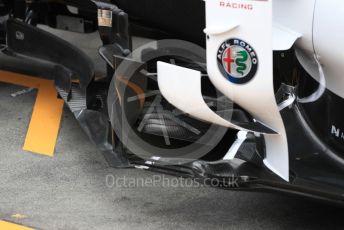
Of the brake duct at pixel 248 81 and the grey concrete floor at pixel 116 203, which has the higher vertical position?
the brake duct at pixel 248 81

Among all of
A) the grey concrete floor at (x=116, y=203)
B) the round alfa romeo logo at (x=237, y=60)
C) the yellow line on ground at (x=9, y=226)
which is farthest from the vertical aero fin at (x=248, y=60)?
the yellow line on ground at (x=9, y=226)

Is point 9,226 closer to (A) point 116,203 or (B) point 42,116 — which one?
(A) point 116,203

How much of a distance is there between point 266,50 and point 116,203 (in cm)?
138

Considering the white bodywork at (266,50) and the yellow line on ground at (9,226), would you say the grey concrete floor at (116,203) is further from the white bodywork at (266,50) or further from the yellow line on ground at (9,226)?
the white bodywork at (266,50)

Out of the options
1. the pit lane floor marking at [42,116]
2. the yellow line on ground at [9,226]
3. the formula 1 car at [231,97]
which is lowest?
the pit lane floor marking at [42,116]

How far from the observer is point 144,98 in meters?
3.96

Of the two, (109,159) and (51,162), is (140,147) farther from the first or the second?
(51,162)

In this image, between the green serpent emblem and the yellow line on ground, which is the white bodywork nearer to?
the green serpent emblem

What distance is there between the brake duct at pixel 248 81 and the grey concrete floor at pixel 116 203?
460 mm

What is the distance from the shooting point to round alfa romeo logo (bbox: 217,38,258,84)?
3167mm

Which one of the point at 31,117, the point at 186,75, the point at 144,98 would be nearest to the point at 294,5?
the point at 186,75

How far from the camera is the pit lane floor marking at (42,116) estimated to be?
4699 millimetres

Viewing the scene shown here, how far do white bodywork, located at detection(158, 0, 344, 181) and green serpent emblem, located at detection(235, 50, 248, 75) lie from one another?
0.07 meters

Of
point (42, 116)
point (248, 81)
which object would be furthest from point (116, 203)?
point (42, 116)
